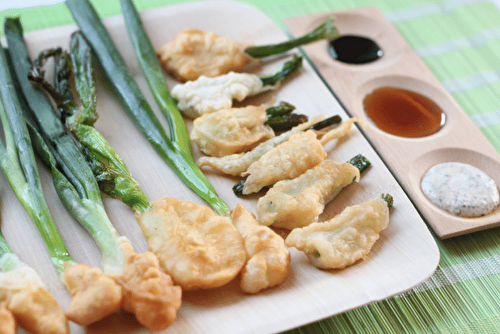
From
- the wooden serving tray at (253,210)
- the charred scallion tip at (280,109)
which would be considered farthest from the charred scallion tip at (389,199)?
the charred scallion tip at (280,109)

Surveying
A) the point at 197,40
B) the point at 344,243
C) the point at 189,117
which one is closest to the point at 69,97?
the point at 189,117

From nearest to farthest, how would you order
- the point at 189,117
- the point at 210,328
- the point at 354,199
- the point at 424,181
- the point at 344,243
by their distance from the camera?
the point at 210,328, the point at 344,243, the point at 354,199, the point at 424,181, the point at 189,117

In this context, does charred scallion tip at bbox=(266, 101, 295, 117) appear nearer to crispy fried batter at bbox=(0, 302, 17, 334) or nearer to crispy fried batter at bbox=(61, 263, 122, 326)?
crispy fried batter at bbox=(61, 263, 122, 326)

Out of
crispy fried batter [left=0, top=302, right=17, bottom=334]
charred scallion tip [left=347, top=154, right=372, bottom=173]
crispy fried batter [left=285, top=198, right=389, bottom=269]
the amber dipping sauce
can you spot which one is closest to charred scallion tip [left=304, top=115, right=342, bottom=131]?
charred scallion tip [left=347, top=154, right=372, bottom=173]

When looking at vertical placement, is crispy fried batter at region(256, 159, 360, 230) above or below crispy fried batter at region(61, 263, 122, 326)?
below

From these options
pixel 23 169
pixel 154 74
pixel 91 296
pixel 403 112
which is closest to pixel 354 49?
pixel 403 112

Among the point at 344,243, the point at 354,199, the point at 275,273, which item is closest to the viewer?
the point at 275,273

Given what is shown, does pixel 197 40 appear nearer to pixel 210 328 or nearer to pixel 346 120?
pixel 346 120
